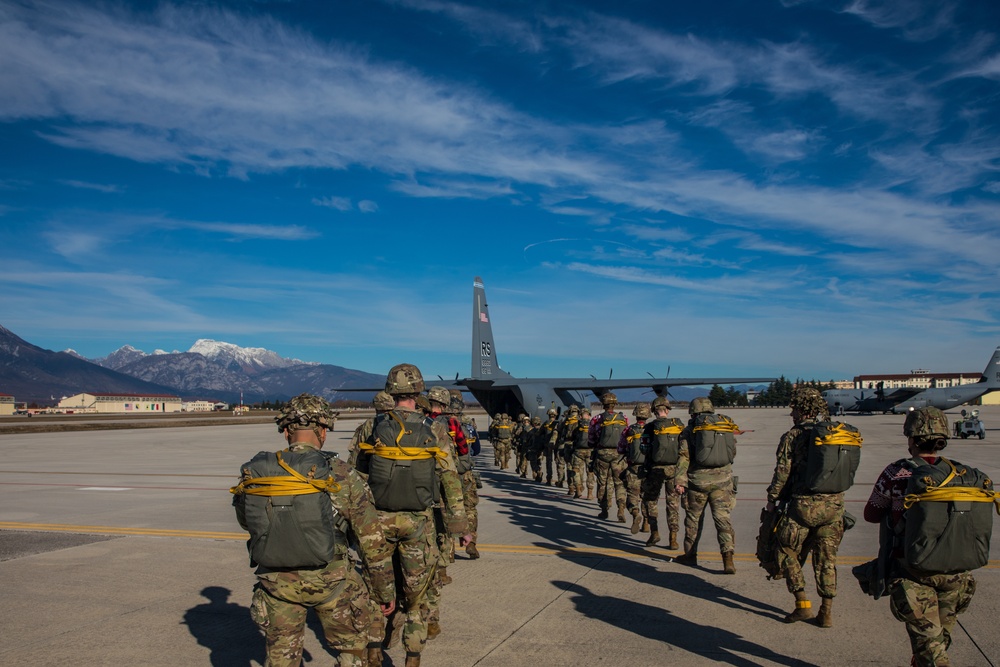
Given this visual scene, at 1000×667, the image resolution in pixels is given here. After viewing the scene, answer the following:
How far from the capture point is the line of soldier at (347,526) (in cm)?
388

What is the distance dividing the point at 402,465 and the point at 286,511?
137 cm

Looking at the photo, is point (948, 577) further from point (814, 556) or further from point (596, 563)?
point (596, 563)

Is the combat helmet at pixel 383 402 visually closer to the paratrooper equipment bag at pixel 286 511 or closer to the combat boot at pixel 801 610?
the paratrooper equipment bag at pixel 286 511

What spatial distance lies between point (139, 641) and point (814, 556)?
5906 millimetres

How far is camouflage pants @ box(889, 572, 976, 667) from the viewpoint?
Result: 4254mm

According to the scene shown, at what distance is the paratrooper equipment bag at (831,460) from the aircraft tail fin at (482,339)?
24564 mm

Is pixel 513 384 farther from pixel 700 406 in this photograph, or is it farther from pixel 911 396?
pixel 911 396

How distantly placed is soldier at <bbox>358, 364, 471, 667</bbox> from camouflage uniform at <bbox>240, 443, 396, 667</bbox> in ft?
2.22

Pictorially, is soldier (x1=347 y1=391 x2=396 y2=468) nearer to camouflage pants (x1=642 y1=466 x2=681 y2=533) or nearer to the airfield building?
camouflage pants (x1=642 y1=466 x2=681 y2=533)

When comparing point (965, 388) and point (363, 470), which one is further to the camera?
point (965, 388)

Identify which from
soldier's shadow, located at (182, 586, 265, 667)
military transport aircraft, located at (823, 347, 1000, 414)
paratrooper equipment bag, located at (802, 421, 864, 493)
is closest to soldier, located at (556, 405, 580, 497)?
paratrooper equipment bag, located at (802, 421, 864, 493)

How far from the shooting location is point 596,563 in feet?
27.6

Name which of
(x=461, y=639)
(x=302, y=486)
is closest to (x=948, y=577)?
(x=461, y=639)

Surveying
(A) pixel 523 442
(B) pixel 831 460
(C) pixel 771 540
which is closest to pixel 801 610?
(C) pixel 771 540
